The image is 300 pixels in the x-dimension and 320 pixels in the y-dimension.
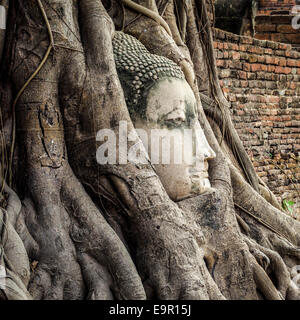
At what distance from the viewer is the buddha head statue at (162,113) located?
3.03 metres

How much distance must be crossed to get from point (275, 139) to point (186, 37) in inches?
121

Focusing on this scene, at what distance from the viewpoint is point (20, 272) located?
7.75 feet

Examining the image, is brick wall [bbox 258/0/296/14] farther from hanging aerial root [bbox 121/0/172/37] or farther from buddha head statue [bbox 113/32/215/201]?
buddha head statue [bbox 113/32/215/201]

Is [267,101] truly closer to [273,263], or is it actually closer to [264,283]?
[273,263]

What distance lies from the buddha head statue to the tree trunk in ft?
0.45

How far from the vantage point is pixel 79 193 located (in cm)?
275

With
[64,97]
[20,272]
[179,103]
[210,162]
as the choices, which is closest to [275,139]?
[210,162]

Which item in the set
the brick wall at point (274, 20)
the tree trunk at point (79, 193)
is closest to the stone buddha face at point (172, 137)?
the tree trunk at point (79, 193)

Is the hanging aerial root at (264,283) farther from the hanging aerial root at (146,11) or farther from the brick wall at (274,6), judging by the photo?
the brick wall at (274,6)

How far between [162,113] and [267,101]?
3868 millimetres

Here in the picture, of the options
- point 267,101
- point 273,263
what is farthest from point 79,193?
point 267,101

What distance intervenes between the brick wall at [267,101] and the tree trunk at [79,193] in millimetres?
3252

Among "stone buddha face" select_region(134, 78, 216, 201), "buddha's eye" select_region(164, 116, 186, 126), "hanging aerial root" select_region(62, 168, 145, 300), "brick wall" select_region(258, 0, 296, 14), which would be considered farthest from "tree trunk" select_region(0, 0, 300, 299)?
"brick wall" select_region(258, 0, 296, 14)

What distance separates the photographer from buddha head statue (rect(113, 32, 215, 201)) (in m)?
3.03
